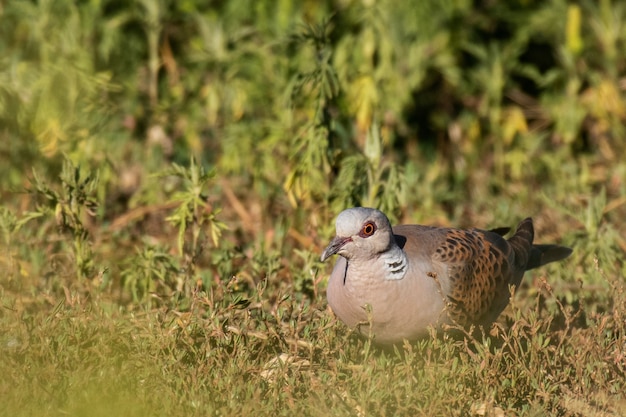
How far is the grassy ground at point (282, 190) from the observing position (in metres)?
4.43

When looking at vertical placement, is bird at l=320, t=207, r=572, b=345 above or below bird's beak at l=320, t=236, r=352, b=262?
below

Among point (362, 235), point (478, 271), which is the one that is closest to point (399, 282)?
point (362, 235)

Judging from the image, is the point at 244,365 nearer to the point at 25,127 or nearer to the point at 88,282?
the point at 88,282

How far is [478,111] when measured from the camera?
28.5 ft

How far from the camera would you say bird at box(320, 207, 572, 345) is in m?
4.77

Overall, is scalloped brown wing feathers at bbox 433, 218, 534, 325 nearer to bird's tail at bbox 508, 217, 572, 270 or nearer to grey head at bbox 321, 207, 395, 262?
bird's tail at bbox 508, 217, 572, 270

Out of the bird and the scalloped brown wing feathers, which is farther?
the scalloped brown wing feathers

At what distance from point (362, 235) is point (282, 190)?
2465 millimetres

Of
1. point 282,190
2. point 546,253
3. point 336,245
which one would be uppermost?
point 336,245

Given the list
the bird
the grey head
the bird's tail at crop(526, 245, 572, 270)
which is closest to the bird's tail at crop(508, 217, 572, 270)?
the bird's tail at crop(526, 245, 572, 270)

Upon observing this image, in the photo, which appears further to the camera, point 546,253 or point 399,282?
point 546,253

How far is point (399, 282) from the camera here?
4809mm

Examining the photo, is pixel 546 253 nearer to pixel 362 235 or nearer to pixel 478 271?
pixel 478 271

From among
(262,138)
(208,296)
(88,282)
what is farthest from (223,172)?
(208,296)
